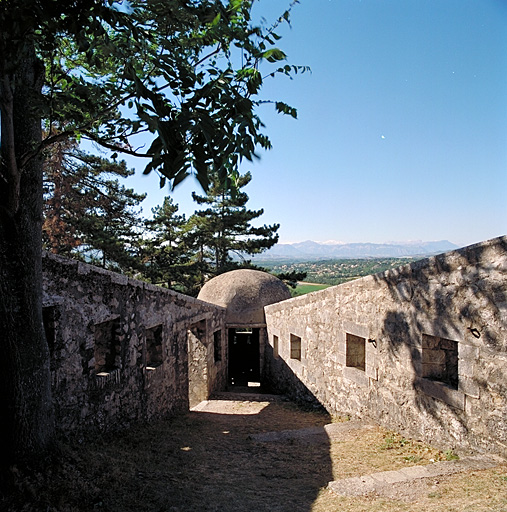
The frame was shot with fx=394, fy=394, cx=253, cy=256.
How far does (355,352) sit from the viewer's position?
329 inches

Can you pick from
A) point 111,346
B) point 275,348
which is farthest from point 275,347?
point 111,346

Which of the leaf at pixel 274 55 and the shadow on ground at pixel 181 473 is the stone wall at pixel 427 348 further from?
the leaf at pixel 274 55

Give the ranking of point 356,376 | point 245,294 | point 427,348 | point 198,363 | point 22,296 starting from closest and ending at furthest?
1. point 22,296
2. point 427,348
3. point 356,376
4. point 198,363
5. point 245,294

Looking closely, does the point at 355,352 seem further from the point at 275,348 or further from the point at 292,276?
the point at 292,276

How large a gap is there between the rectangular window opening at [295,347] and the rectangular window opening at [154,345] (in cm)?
410

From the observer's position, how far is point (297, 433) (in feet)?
24.3

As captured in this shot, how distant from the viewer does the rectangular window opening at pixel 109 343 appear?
7109mm

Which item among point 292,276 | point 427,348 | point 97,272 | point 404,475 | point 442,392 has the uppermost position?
point 97,272

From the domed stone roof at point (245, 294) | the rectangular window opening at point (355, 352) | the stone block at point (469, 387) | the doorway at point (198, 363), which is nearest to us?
the stone block at point (469, 387)

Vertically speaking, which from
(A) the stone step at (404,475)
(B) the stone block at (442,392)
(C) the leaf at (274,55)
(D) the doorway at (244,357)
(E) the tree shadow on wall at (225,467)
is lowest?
(D) the doorway at (244,357)

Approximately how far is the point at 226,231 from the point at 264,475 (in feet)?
70.7

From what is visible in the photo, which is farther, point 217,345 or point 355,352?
point 217,345

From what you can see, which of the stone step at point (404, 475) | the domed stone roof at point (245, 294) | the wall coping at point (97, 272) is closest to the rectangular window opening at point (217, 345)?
the domed stone roof at point (245, 294)

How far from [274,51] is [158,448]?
5.89m
